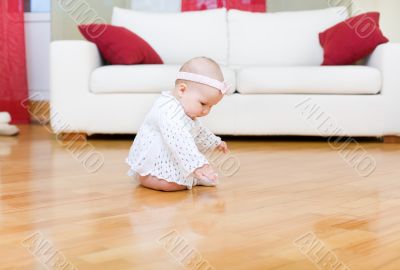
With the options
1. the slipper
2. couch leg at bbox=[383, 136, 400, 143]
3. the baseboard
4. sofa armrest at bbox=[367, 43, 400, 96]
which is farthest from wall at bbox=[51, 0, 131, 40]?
couch leg at bbox=[383, 136, 400, 143]

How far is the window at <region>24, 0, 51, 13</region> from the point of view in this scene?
4961mm

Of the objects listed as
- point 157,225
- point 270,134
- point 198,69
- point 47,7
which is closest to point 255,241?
point 157,225

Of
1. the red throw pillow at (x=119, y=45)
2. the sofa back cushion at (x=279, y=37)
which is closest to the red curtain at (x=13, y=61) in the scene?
the red throw pillow at (x=119, y=45)

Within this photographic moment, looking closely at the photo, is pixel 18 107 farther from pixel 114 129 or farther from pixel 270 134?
pixel 270 134

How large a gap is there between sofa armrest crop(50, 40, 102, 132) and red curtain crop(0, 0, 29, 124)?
1.29 metres

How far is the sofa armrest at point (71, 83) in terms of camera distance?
11.5 ft

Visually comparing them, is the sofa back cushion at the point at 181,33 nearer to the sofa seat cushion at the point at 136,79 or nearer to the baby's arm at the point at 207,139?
the sofa seat cushion at the point at 136,79

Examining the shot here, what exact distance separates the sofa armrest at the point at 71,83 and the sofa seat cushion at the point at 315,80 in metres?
0.90

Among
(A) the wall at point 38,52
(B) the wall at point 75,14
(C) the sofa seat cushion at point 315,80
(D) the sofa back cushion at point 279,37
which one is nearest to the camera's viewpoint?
(C) the sofa seat cushion at point 315,80

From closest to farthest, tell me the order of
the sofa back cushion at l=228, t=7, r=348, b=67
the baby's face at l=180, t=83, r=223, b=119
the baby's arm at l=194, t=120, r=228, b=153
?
the baby's face at l=180, t=83, r=223, b=119
the baby's arm at l=194, t=120, r=228, b=153
the sofa back cushion at l=228, t=7, r=348, b=67

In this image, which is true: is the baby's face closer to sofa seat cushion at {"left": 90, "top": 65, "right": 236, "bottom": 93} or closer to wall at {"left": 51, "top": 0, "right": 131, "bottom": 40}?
sofa seat cushion at {"left": 90, "top": 65, "right": 236, "bottom": 93}

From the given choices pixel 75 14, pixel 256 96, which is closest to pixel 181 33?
pixel 256 96

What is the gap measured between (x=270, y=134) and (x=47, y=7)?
2.41 metres

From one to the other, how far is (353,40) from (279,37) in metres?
0.55
